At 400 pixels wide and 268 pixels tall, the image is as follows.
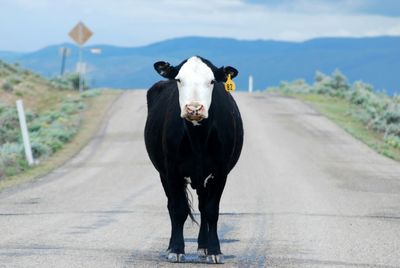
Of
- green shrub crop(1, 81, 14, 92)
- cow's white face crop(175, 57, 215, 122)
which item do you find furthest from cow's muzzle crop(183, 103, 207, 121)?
green shrub crop(1, 81, 14, 92)

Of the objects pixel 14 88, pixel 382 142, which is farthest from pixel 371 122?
pixel 14 88

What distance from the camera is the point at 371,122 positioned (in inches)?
1372

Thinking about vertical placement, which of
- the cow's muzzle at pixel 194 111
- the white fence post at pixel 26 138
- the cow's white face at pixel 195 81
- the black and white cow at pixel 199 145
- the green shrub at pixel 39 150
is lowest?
the green shrub at pixel 39 150

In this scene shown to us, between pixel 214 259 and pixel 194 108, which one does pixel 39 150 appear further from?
pixel 194 108

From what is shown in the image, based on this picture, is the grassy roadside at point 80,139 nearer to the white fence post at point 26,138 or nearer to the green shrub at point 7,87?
the white fence post at point 26,138

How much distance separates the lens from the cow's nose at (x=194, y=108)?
32.2 feet

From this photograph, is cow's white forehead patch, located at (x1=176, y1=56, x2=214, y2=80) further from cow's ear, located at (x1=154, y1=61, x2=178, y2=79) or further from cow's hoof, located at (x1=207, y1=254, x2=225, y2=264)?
cow's hoof, located at (x1=207, y1=254, x2=225, y2=264)

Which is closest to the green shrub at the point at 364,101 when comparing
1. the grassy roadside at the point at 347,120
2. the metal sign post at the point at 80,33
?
the grassy roadside at the point at 347,120

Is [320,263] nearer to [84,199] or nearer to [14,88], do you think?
[84,199]

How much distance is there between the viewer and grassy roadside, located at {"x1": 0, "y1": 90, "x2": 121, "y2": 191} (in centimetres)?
2219

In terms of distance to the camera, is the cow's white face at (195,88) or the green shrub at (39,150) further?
the green shrub at (39,150)

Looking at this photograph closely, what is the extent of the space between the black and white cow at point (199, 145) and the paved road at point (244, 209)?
0.39 metres

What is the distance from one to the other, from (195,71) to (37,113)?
2864cm

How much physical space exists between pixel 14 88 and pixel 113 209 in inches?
1088
